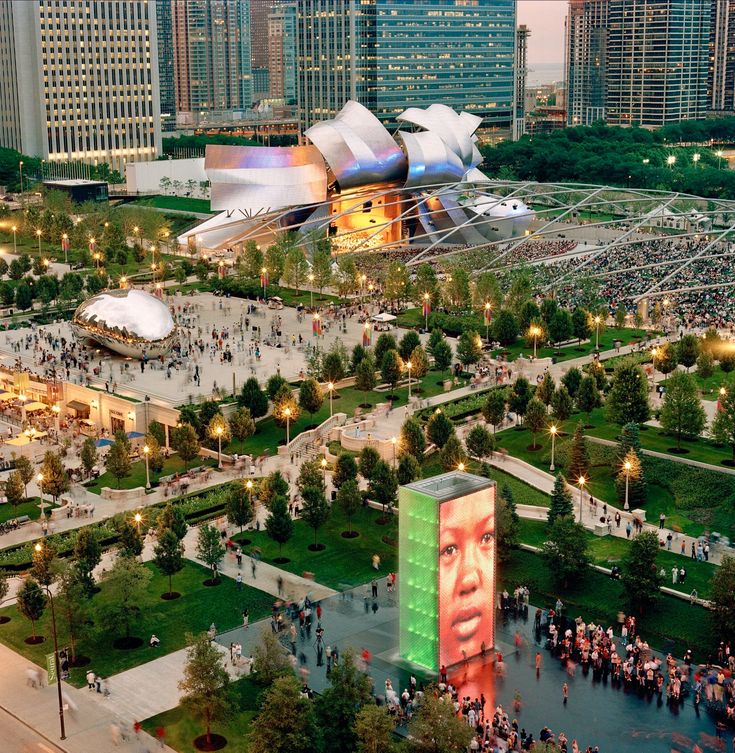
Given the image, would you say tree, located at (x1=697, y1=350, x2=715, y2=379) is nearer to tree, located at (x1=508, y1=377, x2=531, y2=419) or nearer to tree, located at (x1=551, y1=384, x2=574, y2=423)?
tree, located at (x1=508, y1=377, x2=531, y2=419)

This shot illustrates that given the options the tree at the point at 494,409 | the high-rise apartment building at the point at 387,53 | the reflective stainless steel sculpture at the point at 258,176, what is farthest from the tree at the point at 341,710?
the high-rise apartment building at the point at 387,53

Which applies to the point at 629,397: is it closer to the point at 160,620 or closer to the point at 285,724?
the point at 160,620

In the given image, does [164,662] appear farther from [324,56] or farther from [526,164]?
[324,56]

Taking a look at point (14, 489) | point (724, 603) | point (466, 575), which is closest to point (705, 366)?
point (724, 603)

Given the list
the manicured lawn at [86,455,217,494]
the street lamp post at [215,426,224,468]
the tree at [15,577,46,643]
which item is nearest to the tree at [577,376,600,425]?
the street lamp post at [215,426,224,468]

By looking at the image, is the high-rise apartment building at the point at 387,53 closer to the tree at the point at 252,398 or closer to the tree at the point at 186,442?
the tree at the point at 252,398

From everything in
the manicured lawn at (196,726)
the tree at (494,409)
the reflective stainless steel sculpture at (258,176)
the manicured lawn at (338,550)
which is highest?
the reflective stainless steel sculpture at (258,176)
